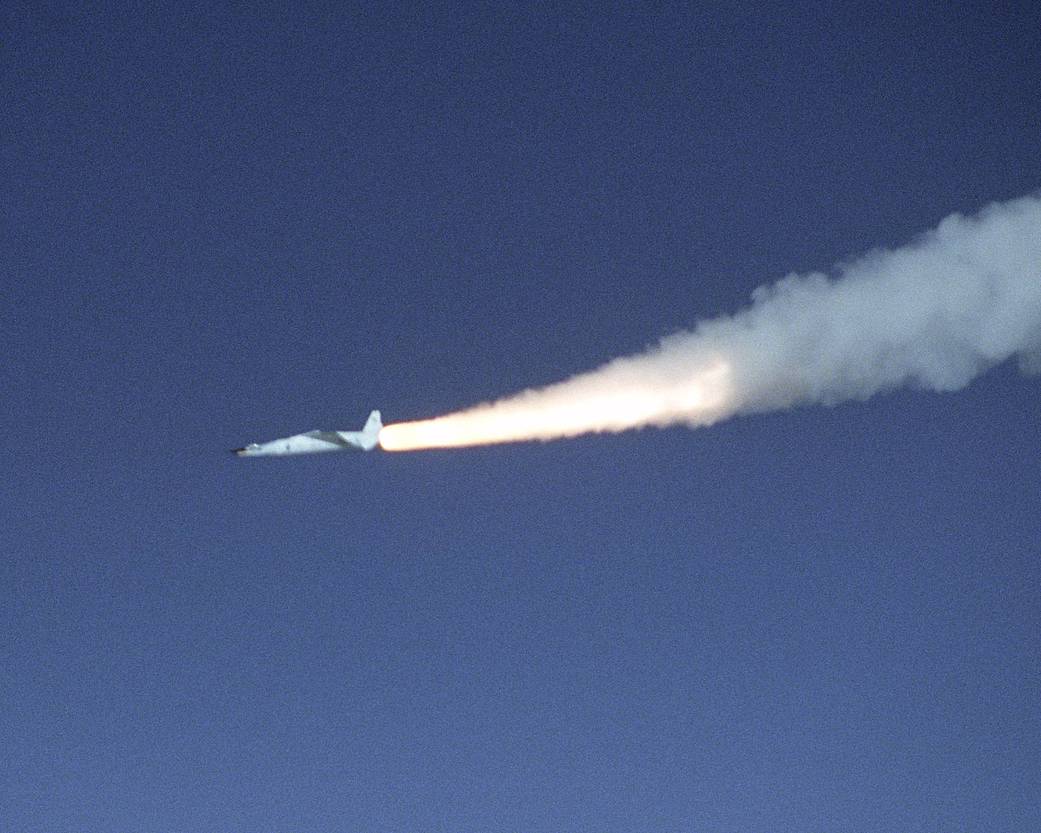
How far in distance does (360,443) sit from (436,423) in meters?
1.81

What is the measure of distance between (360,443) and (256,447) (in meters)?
2.38

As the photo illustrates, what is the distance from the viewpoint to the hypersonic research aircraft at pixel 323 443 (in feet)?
446

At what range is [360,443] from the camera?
447 feet

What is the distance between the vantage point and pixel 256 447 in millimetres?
136625

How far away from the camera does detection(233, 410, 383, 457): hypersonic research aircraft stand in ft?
446

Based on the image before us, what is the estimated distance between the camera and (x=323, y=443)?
136 m

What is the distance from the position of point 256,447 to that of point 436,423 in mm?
4159
